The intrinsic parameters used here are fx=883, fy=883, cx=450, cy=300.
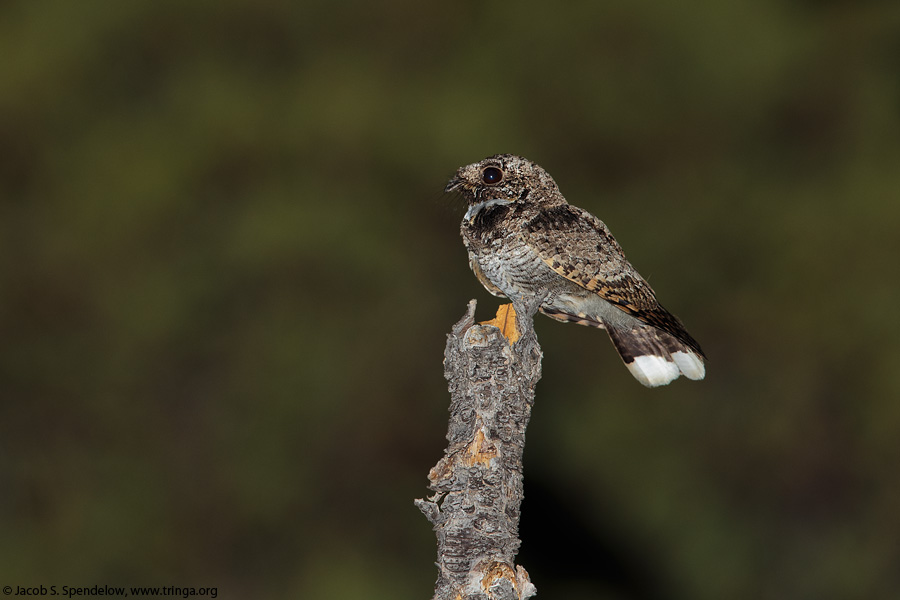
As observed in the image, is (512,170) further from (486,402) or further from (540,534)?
(540,534)

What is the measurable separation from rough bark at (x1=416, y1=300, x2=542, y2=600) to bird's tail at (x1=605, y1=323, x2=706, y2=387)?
795 millimetres

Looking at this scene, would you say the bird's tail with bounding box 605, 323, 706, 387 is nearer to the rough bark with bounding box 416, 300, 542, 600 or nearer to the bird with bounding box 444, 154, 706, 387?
the bird with bounding box 444, 154, 706, 387

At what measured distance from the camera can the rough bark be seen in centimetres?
196

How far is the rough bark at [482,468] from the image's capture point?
6.42 ft

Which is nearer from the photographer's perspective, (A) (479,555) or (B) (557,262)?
(A) (479,555)

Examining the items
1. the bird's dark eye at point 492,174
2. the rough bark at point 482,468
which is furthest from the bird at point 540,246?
the rough bark at point 482,468

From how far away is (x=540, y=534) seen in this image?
5.44m

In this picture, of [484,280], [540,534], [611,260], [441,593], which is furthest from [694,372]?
[540,534]

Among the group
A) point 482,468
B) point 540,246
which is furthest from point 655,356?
point 482,468

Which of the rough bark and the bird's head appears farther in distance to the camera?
the bird's head

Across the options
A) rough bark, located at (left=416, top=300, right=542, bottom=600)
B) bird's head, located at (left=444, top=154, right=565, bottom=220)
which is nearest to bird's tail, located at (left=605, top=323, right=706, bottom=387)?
bird's head, located at (left=444, top=154, right=565, bottom=220)

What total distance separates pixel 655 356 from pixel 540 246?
62 centimetres

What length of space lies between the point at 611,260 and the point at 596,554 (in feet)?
11.6

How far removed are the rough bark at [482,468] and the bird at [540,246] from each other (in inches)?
17.2
